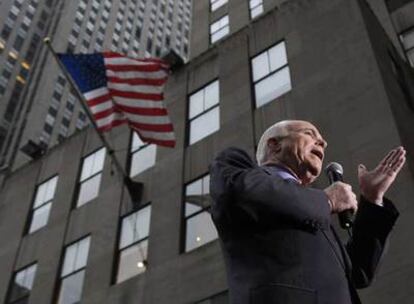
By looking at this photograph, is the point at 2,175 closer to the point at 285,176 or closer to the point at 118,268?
the point at 118,268

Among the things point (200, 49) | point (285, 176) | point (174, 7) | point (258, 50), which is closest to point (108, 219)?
point (258, 50)

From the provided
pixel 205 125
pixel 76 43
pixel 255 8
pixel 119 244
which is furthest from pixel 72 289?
pixel 76 43

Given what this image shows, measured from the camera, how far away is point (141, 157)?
73.7 feet

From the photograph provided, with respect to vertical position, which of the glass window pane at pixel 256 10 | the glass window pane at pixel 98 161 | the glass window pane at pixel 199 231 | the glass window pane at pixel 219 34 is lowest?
the glass window pane at pixel 219 34

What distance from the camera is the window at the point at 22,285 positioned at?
2173 cm

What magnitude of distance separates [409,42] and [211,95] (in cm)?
745

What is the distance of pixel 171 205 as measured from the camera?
1922cm

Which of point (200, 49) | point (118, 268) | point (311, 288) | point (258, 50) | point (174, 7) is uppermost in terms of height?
point (311, 288)

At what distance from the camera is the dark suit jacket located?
9.73 ft

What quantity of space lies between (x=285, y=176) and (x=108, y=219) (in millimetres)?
18100

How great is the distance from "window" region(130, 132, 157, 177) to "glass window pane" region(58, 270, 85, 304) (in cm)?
410

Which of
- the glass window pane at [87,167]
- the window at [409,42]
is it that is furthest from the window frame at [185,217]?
the window at [409,42]

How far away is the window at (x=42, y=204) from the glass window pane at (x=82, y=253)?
331cm

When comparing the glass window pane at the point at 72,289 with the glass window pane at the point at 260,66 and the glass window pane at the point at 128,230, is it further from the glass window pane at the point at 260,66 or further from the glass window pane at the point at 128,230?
the glass window pane at the point at 260,66
